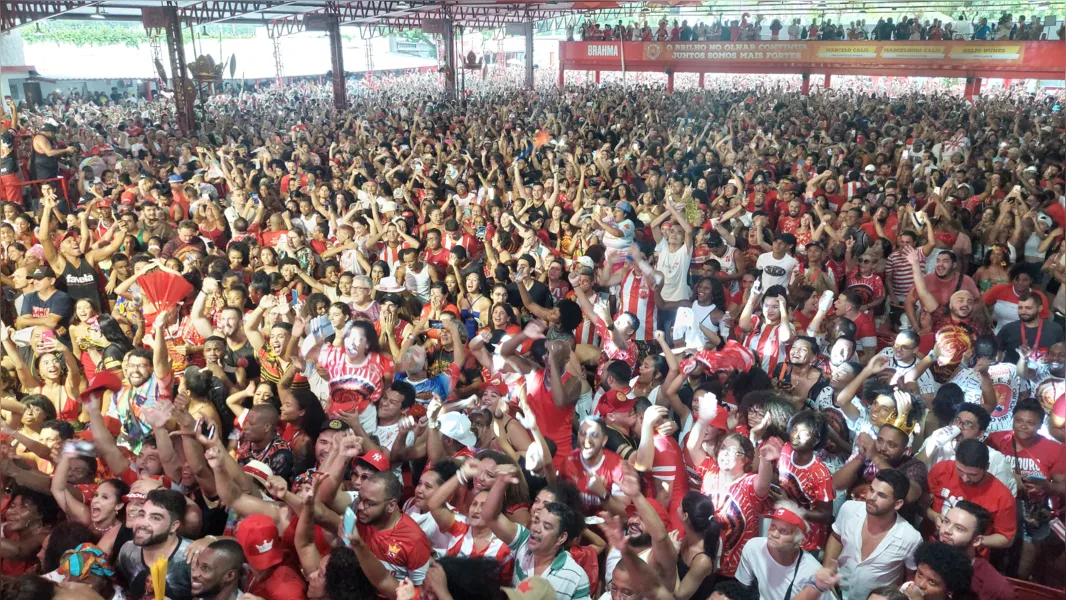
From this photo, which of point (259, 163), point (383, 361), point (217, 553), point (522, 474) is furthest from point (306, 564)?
A: point (259, 163)

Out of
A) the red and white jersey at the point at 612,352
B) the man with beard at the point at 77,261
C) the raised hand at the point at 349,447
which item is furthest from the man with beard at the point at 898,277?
the man with beard at the point at 77,261

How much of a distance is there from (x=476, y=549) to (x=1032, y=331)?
3232 mm

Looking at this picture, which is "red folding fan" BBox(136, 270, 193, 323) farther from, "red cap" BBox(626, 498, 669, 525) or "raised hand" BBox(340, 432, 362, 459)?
"red cap" BBox(626, 498, 669, 525)

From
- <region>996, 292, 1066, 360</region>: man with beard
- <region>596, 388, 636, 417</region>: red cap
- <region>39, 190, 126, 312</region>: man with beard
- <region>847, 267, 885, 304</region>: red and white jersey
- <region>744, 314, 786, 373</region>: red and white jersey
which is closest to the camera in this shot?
<region>596, 388, 636, 417</region>: red cap

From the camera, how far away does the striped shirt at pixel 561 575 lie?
102 inches

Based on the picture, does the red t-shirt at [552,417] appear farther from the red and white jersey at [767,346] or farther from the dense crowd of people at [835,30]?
the dense crowd of people at [835,30]

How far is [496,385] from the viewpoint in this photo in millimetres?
4082

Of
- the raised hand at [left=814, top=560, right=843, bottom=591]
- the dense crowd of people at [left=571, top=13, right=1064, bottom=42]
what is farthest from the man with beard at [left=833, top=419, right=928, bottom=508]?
the dense crowd of people at [left=571, top=13, right=1064, bottom=42]

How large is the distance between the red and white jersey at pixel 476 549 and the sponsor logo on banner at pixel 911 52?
18.2 meters

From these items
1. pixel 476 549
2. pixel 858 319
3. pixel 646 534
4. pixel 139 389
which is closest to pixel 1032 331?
pixel 858 319

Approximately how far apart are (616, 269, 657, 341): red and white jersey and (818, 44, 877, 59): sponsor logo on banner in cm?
1598

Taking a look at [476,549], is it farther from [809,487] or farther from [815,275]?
[815,275]

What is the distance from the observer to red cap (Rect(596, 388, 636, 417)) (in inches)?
153

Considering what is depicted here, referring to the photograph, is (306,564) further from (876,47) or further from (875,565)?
(876,47)
